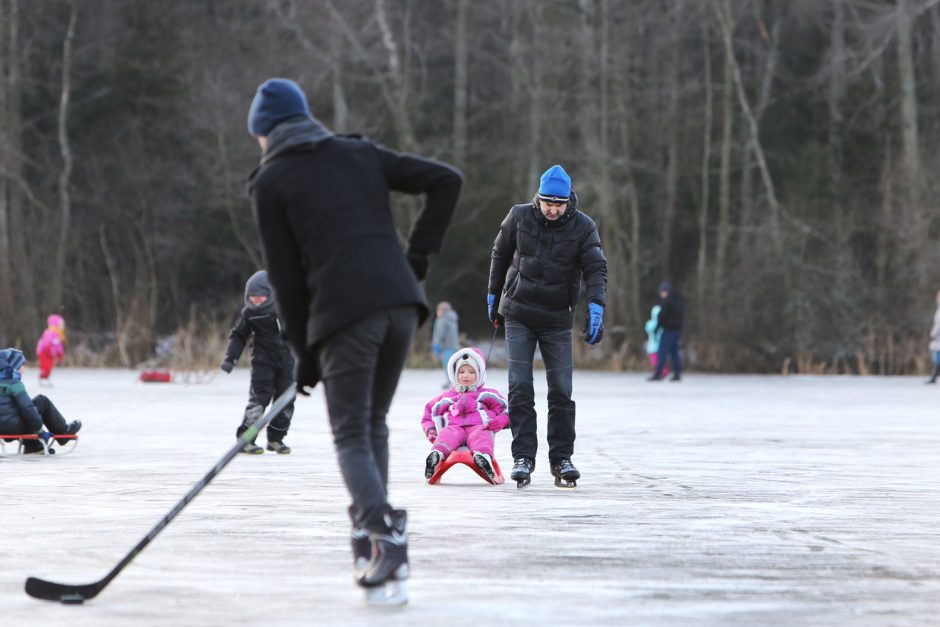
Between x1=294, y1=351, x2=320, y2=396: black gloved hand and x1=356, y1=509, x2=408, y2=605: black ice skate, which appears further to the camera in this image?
x1=294, y1=351, x2=320, y2=396: black gloved hand

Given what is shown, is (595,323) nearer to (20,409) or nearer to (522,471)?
(522,471)

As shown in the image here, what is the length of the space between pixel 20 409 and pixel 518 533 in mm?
5476

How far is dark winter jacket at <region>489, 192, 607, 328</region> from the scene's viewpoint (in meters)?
9.64

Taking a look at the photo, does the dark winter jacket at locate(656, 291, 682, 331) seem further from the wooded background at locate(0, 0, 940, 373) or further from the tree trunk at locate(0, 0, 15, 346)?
the tree trunk at locate(0, 0, 15, 346)

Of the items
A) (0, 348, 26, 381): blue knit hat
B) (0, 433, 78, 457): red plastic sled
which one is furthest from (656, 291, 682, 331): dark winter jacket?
(0, 348, 26, 381): blue knit hat

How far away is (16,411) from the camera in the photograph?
11.9 meters

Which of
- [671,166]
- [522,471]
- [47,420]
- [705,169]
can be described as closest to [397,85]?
[671,166]

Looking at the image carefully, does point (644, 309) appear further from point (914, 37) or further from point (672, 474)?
point (672, 474)

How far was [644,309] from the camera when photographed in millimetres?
36969

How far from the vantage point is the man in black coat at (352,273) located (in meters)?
5.81

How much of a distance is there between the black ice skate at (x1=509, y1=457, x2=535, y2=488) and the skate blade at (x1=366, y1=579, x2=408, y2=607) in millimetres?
3903

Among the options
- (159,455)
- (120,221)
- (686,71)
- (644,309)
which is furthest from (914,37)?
(159,455)

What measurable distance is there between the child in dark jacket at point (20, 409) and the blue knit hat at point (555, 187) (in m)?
4.09

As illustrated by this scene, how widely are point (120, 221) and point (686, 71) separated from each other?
48.5 ft
